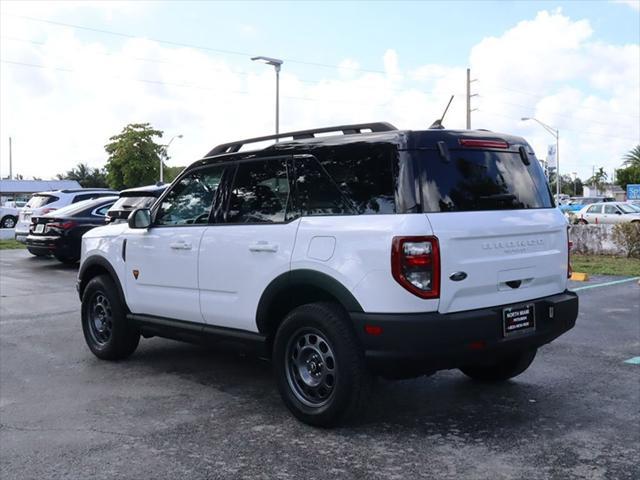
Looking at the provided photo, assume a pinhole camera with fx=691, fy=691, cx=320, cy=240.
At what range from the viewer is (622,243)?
1692cm

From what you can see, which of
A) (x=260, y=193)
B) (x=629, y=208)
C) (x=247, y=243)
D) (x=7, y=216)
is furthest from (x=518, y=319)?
(x=7, y=216)

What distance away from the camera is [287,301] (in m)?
4.93

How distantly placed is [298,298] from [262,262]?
1.19 ft

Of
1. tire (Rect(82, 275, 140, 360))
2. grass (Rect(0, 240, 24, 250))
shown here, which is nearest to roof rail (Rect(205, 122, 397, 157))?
tire (Rect(82, 275, 140, 360))

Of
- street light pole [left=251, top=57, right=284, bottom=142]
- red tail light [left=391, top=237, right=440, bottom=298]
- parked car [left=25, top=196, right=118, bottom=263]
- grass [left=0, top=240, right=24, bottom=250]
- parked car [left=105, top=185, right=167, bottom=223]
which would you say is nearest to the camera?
red tail light [left=391, top=237, right=440, bottom=298]

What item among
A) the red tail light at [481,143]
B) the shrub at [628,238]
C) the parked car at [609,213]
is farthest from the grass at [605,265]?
the parked car at [609,213]

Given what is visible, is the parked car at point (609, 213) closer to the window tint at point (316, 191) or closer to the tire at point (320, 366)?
the window tint at point (316, 191)

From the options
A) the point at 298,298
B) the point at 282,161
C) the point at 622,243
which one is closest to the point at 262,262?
the point at 298,298

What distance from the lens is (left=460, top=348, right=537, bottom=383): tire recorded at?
5598mm

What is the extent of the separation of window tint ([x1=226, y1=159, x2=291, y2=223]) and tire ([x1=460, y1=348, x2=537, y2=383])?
83.5 inches

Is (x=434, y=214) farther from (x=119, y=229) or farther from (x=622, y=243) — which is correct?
(x=622, y=243)

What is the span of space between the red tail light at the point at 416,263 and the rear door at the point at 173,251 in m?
1.96

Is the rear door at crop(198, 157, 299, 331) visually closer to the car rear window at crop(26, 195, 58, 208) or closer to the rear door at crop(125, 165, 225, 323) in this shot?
the rear door at crop(125, 165, 225, 323)

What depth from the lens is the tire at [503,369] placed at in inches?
220
